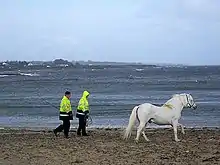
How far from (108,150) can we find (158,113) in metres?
2.55

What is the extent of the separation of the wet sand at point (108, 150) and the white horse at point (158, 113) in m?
0.48

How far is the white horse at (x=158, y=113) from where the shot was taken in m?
15.8

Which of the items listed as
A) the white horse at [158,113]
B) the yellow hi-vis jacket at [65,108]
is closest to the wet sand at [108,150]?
the white horse at [158,113]

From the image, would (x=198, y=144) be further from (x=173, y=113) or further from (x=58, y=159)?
(x=58, y=159)

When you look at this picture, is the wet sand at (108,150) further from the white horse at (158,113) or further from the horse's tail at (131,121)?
the white horse at (158,113)

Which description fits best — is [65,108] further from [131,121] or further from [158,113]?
[158,113]

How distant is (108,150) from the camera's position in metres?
14.0

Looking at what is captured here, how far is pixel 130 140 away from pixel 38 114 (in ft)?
48.5

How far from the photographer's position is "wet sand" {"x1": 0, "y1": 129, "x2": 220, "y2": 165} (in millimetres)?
12369

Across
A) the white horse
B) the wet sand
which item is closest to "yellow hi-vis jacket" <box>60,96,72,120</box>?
the wet sand

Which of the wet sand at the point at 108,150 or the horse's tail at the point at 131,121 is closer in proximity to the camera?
the wet sand at the point at 108,150

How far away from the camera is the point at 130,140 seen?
Result: 1647cm

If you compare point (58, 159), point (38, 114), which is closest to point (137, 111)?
point (58, 159)

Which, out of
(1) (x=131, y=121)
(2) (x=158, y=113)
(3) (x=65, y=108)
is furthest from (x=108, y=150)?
(3) (x=65, y=108)
